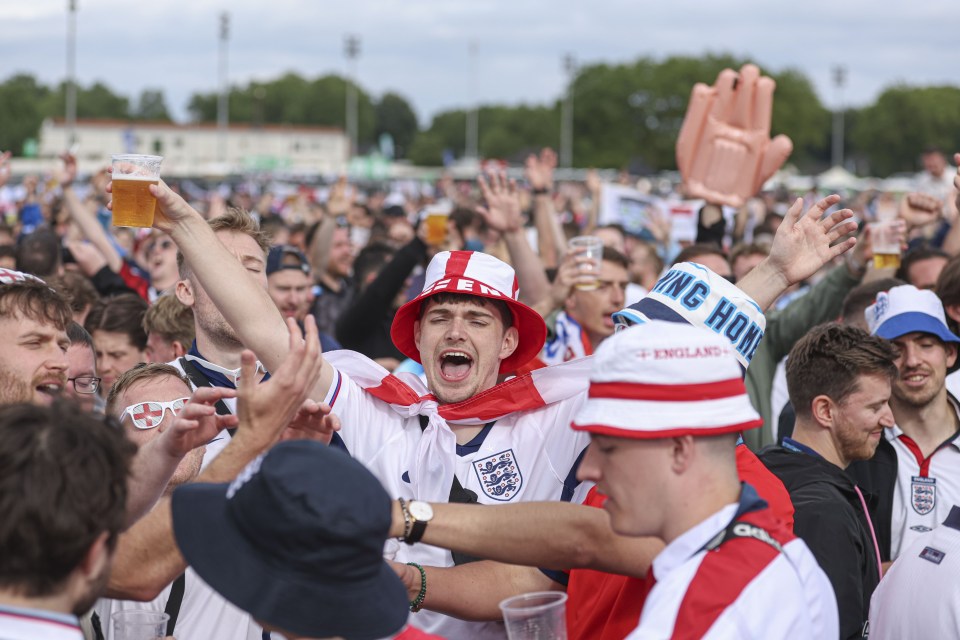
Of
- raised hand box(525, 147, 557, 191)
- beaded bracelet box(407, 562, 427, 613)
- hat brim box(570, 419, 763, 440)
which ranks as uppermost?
raised hand box(525, 147, 557, 191)

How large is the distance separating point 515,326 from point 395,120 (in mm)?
165116

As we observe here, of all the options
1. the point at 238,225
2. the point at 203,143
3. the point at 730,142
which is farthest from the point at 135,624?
the point at 203,143

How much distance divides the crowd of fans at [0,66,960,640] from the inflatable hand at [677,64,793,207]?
1.55 m

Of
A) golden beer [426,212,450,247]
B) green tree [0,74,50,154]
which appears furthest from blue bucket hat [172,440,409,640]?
green tree [0,74,50,154]

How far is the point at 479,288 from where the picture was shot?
4.22 meters

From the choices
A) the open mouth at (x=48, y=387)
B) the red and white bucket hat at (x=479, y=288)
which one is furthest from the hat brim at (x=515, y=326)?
the open mouth at (x=48, y=387)

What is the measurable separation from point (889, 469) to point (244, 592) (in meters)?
3.72

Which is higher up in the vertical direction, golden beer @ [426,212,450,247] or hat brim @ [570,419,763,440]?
golden beer @ [426,212,450,247]

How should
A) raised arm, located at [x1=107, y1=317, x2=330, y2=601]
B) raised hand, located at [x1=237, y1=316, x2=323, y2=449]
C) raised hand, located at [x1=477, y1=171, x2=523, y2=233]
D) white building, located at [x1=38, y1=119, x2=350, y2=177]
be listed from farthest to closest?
white building, located at [x1=38, y1=119, x2=350, y2=177], raised hand, located at [x1=477, y1=171, x2=523, y2=233], raised hand, located at [x1=237, y1=316, x2=323, y2=449], raised arm, located at [x1=107, y1=317, x2=330, y2=601]

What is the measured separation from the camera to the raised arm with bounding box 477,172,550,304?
6.80 metres

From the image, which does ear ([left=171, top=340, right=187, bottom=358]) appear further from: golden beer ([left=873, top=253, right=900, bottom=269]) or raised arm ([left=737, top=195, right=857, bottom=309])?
golden beer ([left=873, top=253, right=900, bottom=269])

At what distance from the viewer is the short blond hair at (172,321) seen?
574cm

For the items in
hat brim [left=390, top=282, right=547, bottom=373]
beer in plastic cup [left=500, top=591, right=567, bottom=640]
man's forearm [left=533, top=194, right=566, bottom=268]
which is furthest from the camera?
man's forearm [left=533, top=194, right=566, bottom=268]

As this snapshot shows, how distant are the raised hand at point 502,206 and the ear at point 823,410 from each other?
2548mm
